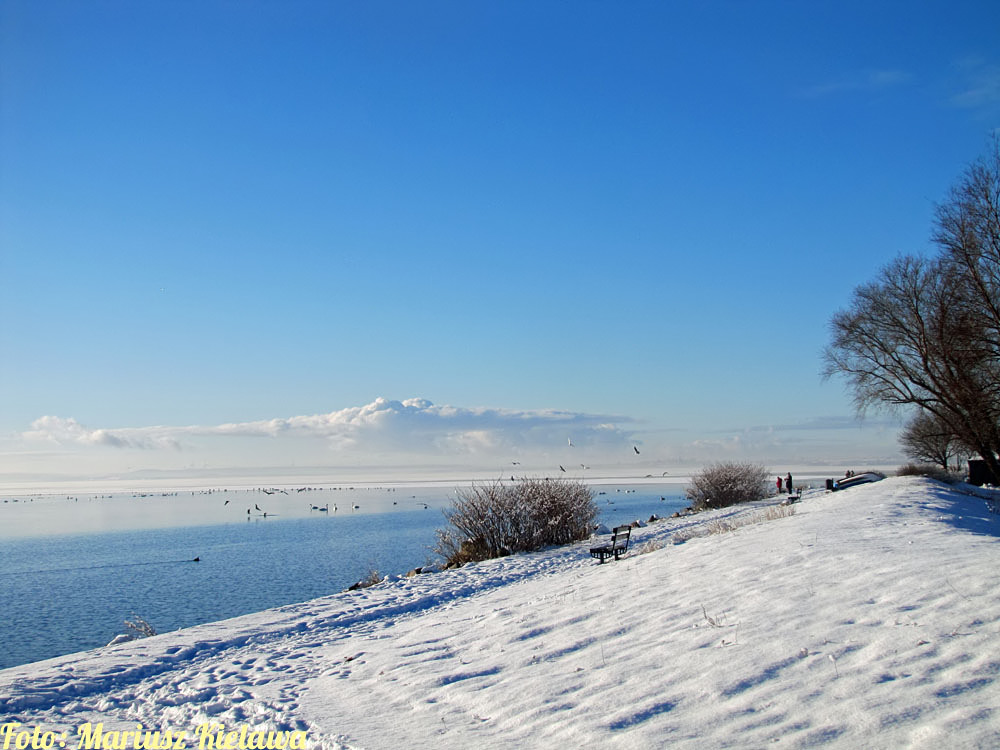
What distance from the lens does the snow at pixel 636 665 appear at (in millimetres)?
5629

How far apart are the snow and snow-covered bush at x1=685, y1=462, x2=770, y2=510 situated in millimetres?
31781

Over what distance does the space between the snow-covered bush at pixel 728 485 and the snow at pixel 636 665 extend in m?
31.8

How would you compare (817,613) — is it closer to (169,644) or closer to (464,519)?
(169,644)

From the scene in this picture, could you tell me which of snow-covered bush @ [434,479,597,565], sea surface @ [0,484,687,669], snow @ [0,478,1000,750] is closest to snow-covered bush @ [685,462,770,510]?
sea surface @ [0,484,687,669]

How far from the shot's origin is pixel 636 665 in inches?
288

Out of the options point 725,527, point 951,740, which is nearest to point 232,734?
point 951,740

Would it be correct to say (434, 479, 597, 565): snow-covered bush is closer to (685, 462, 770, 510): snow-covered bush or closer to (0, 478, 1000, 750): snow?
(0, 478, 1000, 750): snow

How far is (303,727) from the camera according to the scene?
277 inches

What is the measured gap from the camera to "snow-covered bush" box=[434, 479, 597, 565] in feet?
82.8

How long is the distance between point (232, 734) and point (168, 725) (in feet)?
3.41

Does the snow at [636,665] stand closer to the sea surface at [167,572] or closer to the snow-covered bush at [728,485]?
the sea surface at [167,572]

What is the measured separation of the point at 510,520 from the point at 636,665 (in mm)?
18338

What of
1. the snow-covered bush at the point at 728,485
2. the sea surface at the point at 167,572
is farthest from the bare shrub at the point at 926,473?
the sea surface at the point at 167,572

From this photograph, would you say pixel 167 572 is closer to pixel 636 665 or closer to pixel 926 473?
pixel 636 665
